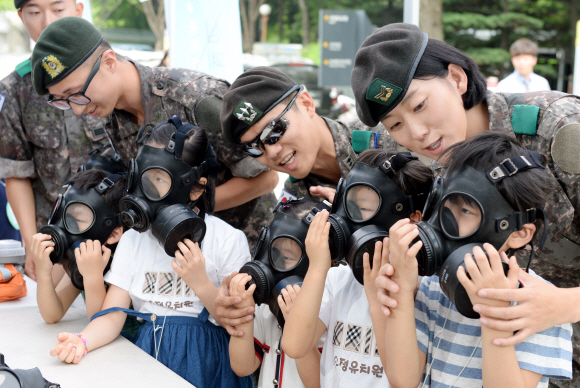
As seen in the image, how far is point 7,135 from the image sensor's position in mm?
3443

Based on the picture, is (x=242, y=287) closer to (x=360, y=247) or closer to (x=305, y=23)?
(x=360, y=247)

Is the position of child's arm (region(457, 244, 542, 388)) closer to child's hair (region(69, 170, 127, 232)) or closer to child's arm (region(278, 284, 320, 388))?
child's arm (region(278, 284, 320, 388))

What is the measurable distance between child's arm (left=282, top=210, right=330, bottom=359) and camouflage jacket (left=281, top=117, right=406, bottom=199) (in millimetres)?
573

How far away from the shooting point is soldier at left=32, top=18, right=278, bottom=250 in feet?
8.39

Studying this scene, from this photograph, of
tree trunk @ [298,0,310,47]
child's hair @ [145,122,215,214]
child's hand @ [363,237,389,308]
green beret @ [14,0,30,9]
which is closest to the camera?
child's hand @ [363,237,389,308]

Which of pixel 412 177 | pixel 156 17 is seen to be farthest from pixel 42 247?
pixel 156 17

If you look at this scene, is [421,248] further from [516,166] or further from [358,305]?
[358,305]

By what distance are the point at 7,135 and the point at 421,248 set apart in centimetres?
287

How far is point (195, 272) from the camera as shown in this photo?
7.13ft

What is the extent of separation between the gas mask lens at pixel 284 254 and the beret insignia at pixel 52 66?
133cm

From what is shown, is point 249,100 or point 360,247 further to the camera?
point 249,100

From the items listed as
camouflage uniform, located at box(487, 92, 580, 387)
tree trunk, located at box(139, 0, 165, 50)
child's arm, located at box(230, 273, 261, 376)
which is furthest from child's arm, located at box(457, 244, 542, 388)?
tree trunk, located at box(139, 0, 165, 50)

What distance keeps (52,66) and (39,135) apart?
1.05m

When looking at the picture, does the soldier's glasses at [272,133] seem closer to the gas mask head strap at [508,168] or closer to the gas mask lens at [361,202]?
the gas mask lens at [361,202]
